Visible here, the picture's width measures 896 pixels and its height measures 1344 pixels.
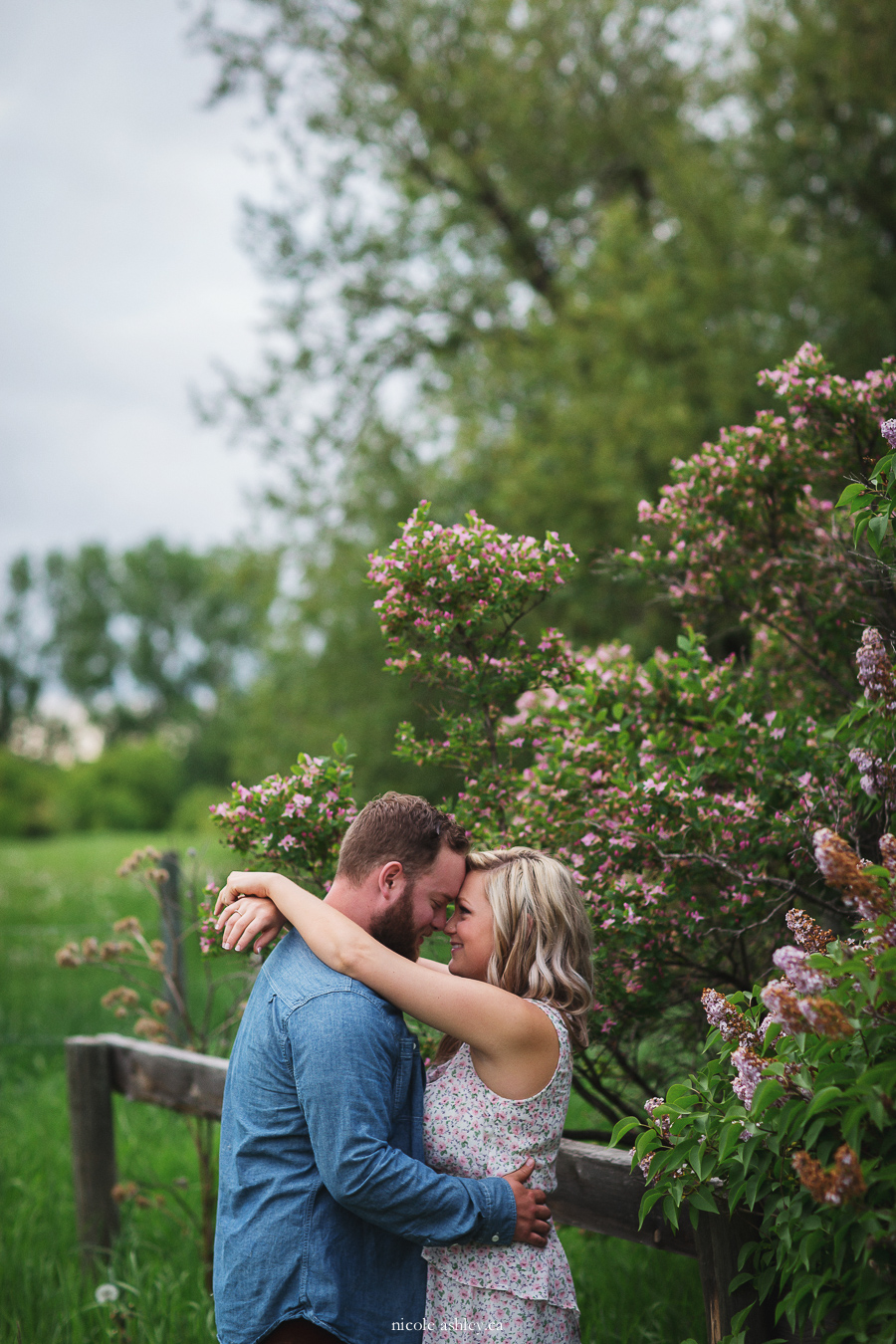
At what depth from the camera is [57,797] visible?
51062mm

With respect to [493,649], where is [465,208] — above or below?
above

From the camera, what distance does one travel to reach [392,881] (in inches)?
96.6

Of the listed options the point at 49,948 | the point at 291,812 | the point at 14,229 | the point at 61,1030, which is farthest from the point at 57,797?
the point at 291,812

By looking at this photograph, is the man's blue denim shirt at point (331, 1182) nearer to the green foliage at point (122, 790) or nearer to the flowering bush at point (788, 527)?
the flowering bush at point (788, 527)

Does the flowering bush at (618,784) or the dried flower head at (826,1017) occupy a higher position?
the flowering bush at (618,784)

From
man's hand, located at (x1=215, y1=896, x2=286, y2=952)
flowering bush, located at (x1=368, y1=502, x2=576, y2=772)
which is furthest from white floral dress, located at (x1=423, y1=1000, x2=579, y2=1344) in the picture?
flowering bush, located at (x1=368, y1=502, x2=576, y2=772)

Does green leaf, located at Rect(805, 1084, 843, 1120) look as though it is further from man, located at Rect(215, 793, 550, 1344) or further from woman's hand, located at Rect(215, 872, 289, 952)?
woman's hand, located at Rect(215, 872, 289, 952)

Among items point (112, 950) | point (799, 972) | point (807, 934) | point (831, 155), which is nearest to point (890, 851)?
point (799, 972)

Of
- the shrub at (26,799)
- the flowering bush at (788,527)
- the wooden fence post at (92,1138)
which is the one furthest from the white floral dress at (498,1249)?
the shrub at (26,799)

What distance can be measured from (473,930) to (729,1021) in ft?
2.17

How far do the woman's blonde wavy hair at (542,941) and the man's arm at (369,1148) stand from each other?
365 mm

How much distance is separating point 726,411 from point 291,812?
7.95m

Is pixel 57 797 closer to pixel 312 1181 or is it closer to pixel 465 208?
pixel 465 208

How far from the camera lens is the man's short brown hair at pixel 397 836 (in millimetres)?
2438
